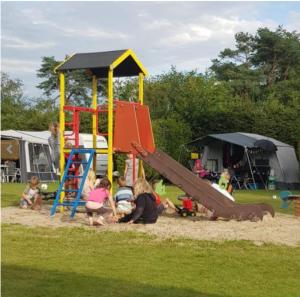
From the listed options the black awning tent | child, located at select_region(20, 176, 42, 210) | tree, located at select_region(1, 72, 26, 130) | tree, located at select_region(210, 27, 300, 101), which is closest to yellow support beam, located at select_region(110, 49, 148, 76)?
child, located at select_region(20, 176, 42, 210)

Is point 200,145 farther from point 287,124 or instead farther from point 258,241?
point 258,241

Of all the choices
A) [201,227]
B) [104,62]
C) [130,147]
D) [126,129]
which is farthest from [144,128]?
[201,227]

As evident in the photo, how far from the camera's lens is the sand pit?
382 inches

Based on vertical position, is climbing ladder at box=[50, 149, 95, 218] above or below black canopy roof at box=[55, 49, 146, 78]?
below

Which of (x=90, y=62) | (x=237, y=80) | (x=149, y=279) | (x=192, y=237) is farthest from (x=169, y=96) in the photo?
(x=149, y=279)

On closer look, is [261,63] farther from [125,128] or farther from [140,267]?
[140,267]

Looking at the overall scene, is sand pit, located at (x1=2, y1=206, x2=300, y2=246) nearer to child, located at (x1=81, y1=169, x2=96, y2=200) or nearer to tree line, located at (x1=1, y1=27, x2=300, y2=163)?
child, located at (x1=81, y1=169, x2=96, y2=200)

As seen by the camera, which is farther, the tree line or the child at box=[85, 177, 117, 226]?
the tree line

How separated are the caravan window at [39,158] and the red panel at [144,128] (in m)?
16.7

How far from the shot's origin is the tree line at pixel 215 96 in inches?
1129

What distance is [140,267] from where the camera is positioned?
23.2 ft

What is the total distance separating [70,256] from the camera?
777cm

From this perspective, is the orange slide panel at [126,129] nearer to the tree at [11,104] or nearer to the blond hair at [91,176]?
the blond hair at [91,176]

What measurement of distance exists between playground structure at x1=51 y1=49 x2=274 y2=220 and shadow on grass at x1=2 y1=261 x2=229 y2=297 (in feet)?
18.5
